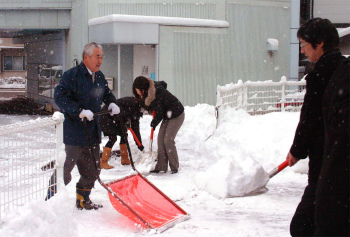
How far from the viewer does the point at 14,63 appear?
4800cm

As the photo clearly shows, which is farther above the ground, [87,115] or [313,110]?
[313,110]

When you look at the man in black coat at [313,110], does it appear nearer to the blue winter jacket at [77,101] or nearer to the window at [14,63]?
the blue winter jacket at [77,101]

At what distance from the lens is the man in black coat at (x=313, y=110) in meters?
3.26

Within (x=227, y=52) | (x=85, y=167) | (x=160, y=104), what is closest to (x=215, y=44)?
(x=227, y=52)

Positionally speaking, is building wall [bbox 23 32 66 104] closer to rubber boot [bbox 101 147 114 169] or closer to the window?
rubber boot [bbox 101 147 114 169]

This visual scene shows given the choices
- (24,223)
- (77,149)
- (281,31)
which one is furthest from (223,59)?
(24,223)

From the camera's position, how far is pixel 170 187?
6996 millimetres

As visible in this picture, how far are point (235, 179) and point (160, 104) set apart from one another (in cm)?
201

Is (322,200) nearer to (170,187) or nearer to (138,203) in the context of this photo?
(138,203)

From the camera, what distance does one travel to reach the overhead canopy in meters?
14.6

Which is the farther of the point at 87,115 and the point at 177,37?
the point at 177,37

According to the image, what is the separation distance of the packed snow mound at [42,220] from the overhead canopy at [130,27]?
10663mm

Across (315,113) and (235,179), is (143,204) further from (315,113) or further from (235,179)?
(315,113)

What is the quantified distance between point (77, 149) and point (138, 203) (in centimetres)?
94
